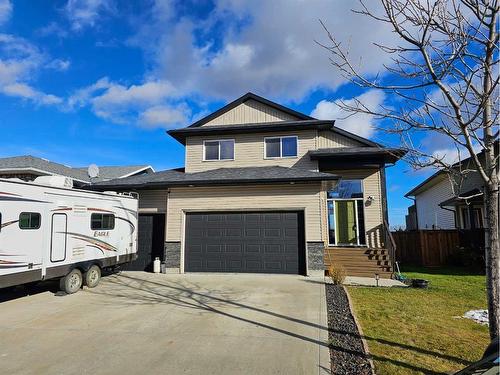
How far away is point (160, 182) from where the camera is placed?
13.6m

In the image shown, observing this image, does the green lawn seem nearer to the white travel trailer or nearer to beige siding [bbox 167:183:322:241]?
beige siding [bbox 167:183:322:241]

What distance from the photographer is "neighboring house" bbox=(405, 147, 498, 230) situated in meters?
16.7

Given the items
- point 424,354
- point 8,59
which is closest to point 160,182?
point 8,59

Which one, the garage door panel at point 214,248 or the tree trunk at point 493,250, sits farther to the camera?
the garage door panel at point 214,248

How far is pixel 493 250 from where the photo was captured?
4.10 m

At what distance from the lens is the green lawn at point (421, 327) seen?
184 inches

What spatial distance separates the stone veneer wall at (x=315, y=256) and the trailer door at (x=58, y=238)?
817 centimetres

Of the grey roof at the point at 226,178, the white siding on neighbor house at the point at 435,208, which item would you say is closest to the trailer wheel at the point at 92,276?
the grey roof at the point at 226,178

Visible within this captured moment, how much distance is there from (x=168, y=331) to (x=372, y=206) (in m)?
11.0

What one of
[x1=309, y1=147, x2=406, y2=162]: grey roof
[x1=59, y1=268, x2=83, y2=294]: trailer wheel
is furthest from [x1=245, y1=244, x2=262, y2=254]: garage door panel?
[x1=59, y1=268, x2=83, y2=294]: trailer wheel

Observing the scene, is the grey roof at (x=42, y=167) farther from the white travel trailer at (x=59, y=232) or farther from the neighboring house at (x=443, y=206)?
the neighboring house at (x=443, y=206)

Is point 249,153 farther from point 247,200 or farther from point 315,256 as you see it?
point 315,256

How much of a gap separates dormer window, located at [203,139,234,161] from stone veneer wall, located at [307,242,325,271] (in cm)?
601

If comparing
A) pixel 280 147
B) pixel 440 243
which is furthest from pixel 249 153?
pixel 440 243
